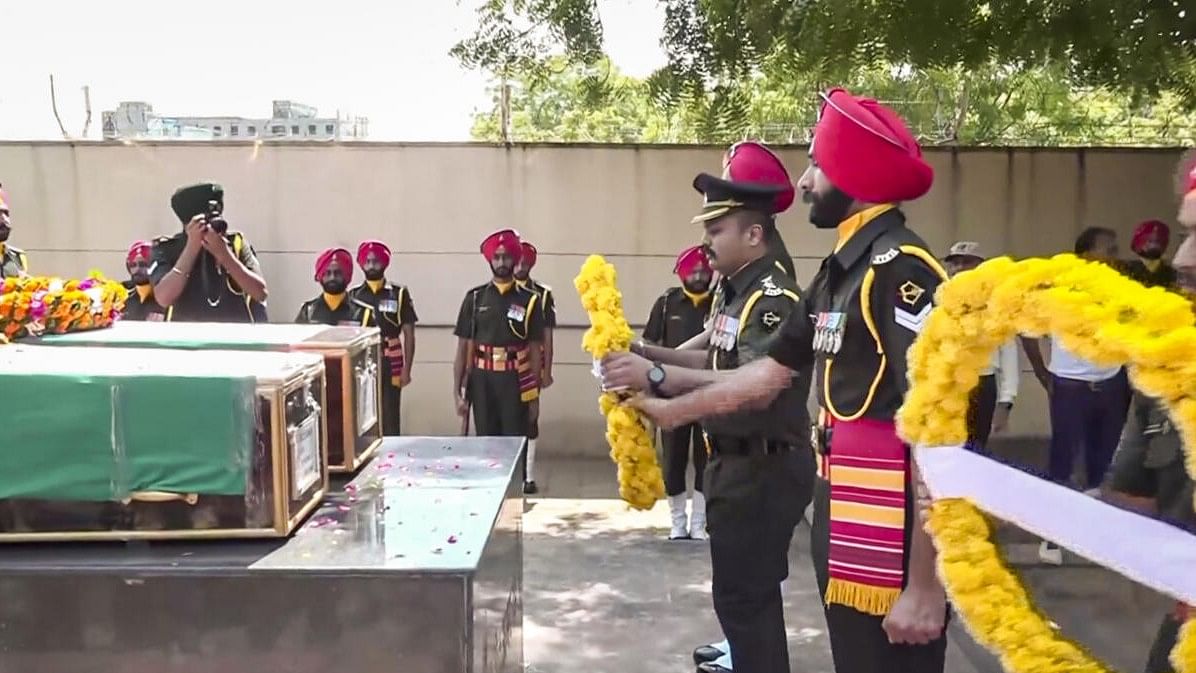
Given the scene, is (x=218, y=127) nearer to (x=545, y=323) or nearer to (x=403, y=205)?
(x=403, y=205)

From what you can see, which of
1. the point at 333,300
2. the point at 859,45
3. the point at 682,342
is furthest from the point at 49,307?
the point at 333,300

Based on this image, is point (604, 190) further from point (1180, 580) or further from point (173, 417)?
point (1180, 580)

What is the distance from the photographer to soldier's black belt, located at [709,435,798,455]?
3445 millimetres

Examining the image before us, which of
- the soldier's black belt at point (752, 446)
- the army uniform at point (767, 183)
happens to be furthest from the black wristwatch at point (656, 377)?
the army uniform at point (767, 183)

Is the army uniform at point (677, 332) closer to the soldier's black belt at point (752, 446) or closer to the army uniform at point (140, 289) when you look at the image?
the soldier's black belt at point (752, 446)

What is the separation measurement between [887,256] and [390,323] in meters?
6.00

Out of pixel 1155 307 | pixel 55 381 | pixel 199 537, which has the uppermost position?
pixel 1155 307

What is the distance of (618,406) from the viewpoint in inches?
141

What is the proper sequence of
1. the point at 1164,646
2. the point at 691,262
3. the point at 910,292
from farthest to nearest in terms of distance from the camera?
the point at 691,262, the point at 910,292, the point at 1164,646

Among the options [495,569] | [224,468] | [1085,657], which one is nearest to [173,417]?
[224,468]

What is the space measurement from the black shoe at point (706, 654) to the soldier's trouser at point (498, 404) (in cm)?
340

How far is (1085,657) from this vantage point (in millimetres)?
1773

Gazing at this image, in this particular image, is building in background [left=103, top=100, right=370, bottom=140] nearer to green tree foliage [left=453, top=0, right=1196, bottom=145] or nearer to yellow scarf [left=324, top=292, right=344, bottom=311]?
yellow scarf [left=324, top=292, right=344, bottom=311]

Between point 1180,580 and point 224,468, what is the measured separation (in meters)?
1.81
